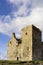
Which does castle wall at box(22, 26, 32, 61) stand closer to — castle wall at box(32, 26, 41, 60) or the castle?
the castle

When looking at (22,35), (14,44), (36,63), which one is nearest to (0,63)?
(36,63)

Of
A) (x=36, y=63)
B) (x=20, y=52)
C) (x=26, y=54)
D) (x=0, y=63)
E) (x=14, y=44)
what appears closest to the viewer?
(x=0, y=63)

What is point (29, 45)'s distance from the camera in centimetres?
3212

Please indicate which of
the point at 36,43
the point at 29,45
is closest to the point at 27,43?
the point at 29,45

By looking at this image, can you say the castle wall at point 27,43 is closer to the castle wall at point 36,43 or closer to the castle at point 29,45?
the castle at point 29,45

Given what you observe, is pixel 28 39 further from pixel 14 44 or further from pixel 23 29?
pixel 14 44

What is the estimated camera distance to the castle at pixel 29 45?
31567mm

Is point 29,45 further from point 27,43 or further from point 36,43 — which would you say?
point 36,43

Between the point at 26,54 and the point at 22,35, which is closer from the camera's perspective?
the point at 26,54

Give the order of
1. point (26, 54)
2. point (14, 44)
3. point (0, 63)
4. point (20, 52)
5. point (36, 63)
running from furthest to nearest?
point (14, 44), point (20, 52), point (26, 54), point (36, 63), point (0, 63)

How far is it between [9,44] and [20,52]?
5.44m

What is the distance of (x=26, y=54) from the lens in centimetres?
3156

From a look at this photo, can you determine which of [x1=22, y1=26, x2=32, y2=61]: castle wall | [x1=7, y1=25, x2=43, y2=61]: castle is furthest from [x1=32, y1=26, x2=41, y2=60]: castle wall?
[x1=22, y1=26, x2=32, y2=61]: castle wall

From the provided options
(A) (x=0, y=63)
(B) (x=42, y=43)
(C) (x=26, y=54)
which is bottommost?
(A) (x=0, y=63)
